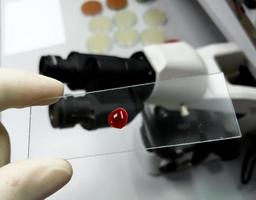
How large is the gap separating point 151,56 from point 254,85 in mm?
205

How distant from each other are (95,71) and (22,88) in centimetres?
18

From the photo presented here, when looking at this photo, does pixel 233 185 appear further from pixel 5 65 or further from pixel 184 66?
pixel 5 65

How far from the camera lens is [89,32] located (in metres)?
0.92

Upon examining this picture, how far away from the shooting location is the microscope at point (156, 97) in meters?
0.60

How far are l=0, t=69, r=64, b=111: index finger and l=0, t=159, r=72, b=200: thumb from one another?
8 centimetres

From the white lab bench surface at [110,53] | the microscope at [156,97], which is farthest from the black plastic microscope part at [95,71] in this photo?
the white lab bench surface at [110,53]

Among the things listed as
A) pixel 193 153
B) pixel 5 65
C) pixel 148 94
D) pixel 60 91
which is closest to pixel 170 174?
pixel 193 153

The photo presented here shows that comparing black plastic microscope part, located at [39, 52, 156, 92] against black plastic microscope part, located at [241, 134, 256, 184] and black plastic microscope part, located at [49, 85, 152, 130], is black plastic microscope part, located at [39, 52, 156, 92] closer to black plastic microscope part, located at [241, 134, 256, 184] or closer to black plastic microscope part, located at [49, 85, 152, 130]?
black plastic microscope part, located at [49, 85, 152, 130]

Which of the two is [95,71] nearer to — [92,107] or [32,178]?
[92,107]

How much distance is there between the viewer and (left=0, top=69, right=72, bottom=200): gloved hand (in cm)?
42

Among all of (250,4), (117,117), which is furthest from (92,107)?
(250,4)

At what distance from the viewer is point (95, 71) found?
0.63 meters

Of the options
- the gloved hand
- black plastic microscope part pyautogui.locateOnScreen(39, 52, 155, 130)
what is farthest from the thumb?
black plastic microscope part pyautogui.locateOnScreen(39, 52, 155, 130)

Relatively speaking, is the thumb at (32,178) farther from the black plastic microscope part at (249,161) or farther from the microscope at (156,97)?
the black plastic microscope part at (249,161)
